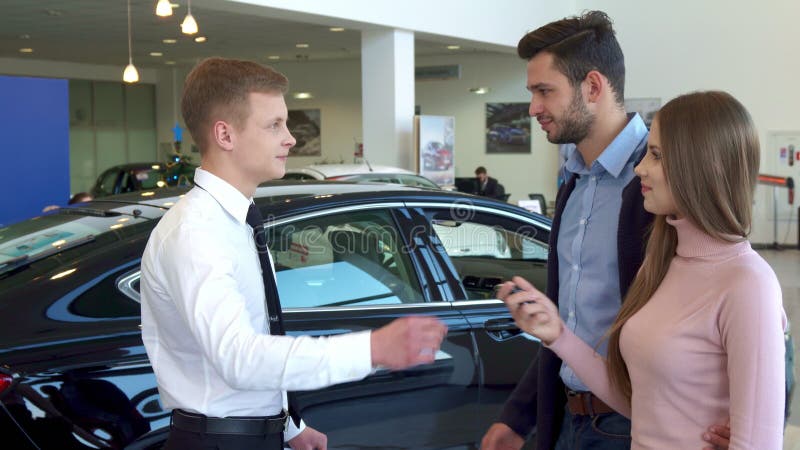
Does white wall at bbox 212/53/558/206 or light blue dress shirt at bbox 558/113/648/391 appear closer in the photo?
light blue dress shirt at bbox 558/113/648/391

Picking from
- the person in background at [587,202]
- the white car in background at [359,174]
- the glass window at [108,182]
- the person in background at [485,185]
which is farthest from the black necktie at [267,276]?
the person in background at [485,185]

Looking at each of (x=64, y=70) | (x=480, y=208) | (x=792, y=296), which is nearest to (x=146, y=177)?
(x=64, y=70)

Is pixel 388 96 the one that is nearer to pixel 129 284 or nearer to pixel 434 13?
pixel 434 13

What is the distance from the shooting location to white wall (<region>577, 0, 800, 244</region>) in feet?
52.0

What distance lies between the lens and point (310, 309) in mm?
3178

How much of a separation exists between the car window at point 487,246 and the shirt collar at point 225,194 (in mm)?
1732

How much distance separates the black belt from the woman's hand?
576 mm

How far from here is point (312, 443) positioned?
2.34m

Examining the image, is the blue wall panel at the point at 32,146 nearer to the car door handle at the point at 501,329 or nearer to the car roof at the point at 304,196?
the car roof at the point at 304,196

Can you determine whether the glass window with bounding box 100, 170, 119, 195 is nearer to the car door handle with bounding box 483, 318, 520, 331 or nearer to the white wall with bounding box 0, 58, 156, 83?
the white wall with bounding box 0, 58, 156, 83

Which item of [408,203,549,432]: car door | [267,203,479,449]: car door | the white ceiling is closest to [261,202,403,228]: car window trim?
[267,203,479,449]: car door

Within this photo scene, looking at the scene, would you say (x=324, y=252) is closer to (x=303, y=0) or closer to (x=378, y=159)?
(x=303, y=0)

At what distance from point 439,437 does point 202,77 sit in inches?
73.2

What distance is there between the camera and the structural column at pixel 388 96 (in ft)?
41.8
